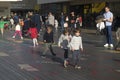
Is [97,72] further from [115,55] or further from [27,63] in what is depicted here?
[115,55]

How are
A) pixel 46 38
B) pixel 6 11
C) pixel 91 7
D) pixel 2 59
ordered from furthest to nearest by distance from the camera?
1. pixel 6 11
2. pixel 91 7
3. pixel 46 38
4. pixel 2 59

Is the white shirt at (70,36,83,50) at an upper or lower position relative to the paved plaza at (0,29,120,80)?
upper

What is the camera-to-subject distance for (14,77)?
1103 cm

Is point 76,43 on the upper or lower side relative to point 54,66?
upper

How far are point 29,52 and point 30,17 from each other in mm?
8314

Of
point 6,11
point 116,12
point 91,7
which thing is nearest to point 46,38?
point 116,12

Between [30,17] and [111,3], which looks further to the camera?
[111,3]

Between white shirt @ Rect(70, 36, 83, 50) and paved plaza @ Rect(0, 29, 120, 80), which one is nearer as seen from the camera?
paved plaza @ Rect(0, 29, 120, 80)

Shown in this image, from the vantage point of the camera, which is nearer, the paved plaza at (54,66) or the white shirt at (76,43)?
the paved plaza at (54,66)

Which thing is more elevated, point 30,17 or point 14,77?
point 30,17

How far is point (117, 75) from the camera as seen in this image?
1182 cm

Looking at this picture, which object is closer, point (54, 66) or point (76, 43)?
point (76, 43)

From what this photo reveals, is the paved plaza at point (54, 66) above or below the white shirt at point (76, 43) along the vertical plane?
below

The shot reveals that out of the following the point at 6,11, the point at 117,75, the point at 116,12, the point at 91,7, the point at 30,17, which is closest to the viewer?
the point at 117,75
